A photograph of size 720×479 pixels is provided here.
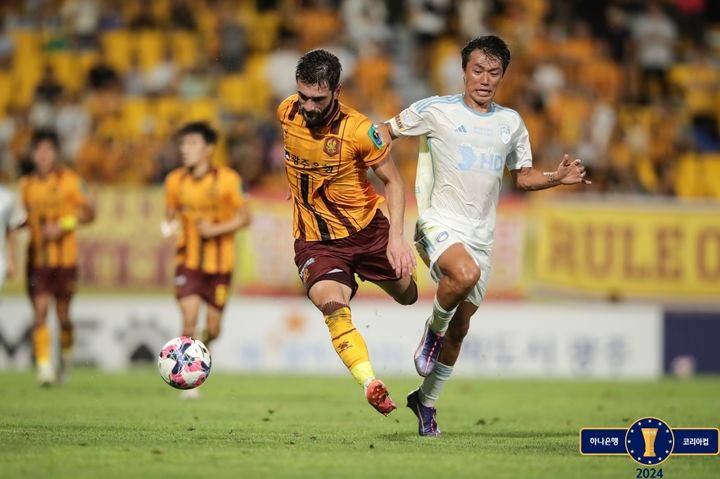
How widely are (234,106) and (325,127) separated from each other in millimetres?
12512

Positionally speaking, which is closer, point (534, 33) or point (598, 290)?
point (598, 290)

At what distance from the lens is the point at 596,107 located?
2223cm

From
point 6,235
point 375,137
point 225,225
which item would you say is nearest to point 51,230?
point 6,235

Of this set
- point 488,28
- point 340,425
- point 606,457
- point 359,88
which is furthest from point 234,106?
point 606,457

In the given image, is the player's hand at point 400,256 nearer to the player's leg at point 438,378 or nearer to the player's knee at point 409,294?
the player's leg at point 438,378

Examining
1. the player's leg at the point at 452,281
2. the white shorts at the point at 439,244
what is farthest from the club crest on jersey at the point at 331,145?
the player's leg at the point at 452,281

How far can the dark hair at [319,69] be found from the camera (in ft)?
29.2

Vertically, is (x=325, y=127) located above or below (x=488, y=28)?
below

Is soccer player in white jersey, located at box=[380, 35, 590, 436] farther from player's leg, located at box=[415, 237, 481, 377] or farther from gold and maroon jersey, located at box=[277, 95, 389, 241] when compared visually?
gold and maroon jersey, located at box=[277, 95, 389, 241]

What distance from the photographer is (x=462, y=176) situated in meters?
9.62

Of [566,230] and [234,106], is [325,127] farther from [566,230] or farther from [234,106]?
[234,106]

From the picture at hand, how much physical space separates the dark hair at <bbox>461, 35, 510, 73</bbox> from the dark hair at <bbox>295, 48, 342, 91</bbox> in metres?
1.27

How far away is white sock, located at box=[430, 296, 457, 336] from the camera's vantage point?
9.37 metres

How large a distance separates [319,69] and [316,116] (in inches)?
14.7
